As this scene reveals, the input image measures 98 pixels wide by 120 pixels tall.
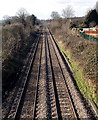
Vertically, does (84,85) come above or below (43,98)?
above

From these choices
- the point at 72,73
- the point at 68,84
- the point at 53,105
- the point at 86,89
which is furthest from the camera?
the point at 72,73

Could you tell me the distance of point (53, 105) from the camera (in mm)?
12250

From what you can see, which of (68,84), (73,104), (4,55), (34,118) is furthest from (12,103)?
(4,55)

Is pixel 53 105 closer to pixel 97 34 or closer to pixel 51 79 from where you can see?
pixel 51 79

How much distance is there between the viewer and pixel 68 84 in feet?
51.6

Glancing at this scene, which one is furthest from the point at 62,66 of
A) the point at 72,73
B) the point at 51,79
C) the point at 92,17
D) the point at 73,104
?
the point at 92,17

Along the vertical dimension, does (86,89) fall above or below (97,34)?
below

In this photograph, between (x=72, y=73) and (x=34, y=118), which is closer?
(x=34, y=118)

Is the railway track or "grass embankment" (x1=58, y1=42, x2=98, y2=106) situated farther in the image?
"grass embankment" (x1=58, y1=42, x2=98, y2=106)

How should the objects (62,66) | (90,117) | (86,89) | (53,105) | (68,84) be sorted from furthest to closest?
1. (62,66)
2. (68,84)
3. (86,89)
4. (53,105)
5. (90,117)

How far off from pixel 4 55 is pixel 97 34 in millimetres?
12206

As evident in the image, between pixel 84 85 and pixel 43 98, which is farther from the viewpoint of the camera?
pixel 84 85

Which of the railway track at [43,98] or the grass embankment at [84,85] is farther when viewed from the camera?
the grass embankment at [84,85]

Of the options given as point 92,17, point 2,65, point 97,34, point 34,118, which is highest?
point 92,17
